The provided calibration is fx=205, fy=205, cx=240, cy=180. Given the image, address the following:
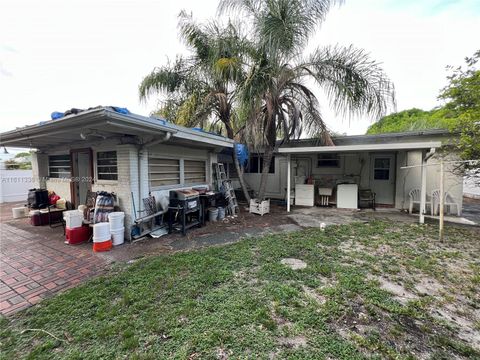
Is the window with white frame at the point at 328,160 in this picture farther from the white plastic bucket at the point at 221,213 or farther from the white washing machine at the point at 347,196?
the white plastic bucket at the point at 221,213

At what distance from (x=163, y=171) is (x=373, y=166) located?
7963 mm

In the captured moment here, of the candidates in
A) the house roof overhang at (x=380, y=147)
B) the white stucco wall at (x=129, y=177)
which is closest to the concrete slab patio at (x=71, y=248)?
the white stucco wall at (x=129, y=177)

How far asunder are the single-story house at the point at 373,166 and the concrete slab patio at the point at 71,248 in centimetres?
140

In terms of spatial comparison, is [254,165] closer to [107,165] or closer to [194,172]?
[194,172]

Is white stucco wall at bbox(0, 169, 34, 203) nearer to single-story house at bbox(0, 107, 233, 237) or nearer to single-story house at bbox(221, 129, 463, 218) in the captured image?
single-story house at bbox(0, 107, 233, 237)

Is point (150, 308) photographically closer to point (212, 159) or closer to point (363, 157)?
point (212, 159)

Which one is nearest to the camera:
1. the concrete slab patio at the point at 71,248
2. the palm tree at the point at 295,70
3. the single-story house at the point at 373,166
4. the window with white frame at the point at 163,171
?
the concrete slab patio at the point at 71,248

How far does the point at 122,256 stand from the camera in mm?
3770

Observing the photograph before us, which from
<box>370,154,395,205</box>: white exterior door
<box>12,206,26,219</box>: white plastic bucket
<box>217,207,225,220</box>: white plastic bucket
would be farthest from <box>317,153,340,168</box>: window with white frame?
<box>12,206,26,219</box>: white plastic bucket

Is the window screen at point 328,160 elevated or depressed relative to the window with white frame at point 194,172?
elevated

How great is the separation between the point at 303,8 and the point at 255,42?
1577mm

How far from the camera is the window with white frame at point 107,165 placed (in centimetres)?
493

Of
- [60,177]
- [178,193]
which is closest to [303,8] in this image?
[178,193]

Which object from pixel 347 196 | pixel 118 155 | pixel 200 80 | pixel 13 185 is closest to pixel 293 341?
pixel 118 155
